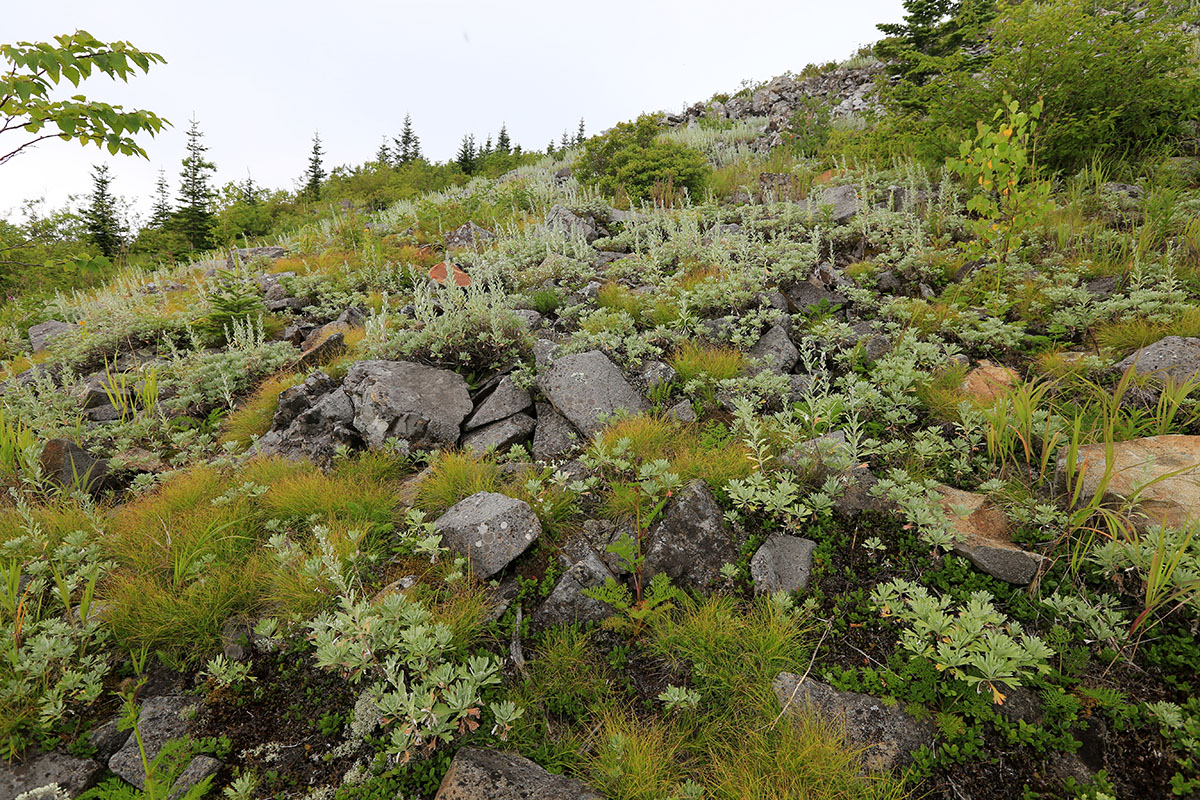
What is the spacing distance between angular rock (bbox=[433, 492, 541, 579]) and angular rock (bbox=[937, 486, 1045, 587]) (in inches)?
→ 113

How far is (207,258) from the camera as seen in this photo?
15.4m

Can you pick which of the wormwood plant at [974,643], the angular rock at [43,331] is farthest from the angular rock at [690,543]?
the angular rock at [43,331]

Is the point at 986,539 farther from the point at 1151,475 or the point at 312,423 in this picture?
the point at 312,423

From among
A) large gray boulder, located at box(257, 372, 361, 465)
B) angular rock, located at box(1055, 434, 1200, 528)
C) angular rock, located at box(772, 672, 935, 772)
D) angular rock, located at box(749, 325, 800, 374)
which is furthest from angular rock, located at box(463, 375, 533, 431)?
angular rock, located at box(1055, 434, 1200, 528)

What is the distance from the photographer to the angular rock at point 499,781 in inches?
83.6

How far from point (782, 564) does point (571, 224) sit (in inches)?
350

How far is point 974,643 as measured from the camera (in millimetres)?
2312

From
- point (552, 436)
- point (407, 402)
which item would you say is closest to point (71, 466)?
point (407, 402)

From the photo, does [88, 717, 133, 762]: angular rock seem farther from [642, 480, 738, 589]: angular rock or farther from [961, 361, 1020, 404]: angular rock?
[961, 361, 1020, 404]: angular rock

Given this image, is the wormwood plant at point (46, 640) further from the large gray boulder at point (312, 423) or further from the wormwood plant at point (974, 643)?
the wormwood plant at point (974, 643)

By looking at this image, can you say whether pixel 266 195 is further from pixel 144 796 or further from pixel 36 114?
pixel 144 796

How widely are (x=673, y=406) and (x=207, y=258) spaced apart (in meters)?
18.0

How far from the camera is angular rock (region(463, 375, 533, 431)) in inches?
201

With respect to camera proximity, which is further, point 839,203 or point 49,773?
point 839,203
